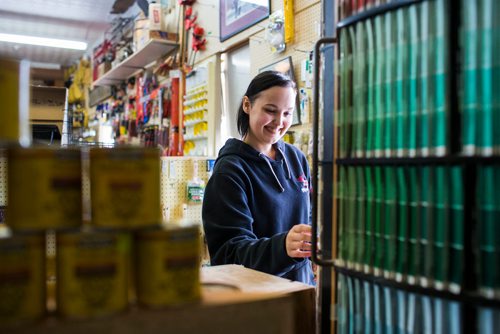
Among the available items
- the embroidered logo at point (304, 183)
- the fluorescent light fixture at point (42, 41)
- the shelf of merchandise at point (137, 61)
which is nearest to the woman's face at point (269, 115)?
the embroidered logo at point (304, 183)

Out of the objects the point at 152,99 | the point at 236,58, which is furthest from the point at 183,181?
the point at 152,99

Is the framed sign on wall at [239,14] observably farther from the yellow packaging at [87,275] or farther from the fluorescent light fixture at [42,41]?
the fluorescent light fixture at [42,41]

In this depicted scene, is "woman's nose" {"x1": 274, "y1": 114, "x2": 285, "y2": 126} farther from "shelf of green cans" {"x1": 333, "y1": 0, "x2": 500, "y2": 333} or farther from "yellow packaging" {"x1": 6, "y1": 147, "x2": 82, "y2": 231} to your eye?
"yellow packaging" {"x1": 6, "y1": 147, "x2": 82, "y2": 231}

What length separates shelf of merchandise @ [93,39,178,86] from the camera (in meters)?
4.84

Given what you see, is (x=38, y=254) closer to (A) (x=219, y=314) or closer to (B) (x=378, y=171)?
(A) (x=219, y=314)

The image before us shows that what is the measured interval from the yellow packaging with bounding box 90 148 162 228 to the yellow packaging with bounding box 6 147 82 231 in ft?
0.15

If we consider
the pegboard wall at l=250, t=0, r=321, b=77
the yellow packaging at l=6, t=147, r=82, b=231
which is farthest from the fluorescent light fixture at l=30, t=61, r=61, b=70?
the yellow packaging at l=6, t=147, r=82, b=231

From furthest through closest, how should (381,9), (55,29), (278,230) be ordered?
(55,29), (278,230), (381,9)

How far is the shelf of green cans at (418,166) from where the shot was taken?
86cm

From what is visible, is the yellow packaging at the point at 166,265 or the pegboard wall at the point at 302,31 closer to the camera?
the yellow packaging at the point at 166,265

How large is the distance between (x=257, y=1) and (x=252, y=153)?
1687mm

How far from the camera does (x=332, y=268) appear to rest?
1144 mm

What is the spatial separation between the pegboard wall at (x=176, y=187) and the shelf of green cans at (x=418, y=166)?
2356 mm

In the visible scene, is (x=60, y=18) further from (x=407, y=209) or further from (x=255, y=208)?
(x=407, y=209)
